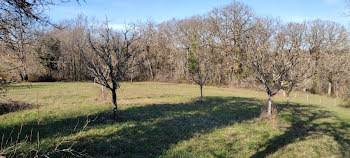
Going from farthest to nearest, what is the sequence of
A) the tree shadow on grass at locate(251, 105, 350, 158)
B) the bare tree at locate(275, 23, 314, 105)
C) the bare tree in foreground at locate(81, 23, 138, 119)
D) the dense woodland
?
the dense woodland < the bare tree at locate(275, 23, 314, 105) < the bare tree in foreground at locate(81, 23, 138, 119) < the tree shadow on grass at locate(251, 105, 350, 158)

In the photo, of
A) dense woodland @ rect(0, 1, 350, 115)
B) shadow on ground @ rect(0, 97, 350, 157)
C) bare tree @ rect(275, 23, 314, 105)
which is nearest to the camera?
shadow on ground @ rect(0, 97, 350, 157)

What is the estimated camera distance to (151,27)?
51.9 m

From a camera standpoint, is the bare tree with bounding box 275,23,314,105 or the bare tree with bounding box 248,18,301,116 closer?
the bare tree with bounding box 248,18,301,116

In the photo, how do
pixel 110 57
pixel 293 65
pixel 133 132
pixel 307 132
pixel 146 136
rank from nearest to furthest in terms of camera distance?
pixel 146 136
pixel 133 132
pixel 307 132
pixel 110 57
pixel 293 65

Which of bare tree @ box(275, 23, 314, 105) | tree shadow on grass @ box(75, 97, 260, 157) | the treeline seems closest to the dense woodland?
the treeline

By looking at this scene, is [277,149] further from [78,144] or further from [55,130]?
[55,130]

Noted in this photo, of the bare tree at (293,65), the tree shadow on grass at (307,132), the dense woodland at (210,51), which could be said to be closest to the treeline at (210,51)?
the dense woodland at (210,51)

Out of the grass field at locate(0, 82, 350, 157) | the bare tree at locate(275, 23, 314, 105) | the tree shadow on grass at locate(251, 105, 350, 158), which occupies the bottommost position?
the tree shadow on grass at locate(251, 105, 350, 158)

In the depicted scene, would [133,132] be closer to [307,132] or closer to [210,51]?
[307,132]

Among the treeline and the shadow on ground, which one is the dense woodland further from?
the shadow on ground

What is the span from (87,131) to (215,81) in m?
36.1

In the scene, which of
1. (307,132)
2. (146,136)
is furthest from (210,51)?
(146,136)

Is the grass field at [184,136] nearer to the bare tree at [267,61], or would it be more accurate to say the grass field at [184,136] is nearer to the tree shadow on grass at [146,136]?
the tree shadow on grass at [146,136]

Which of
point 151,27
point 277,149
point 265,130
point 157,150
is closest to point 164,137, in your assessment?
point 157,150
